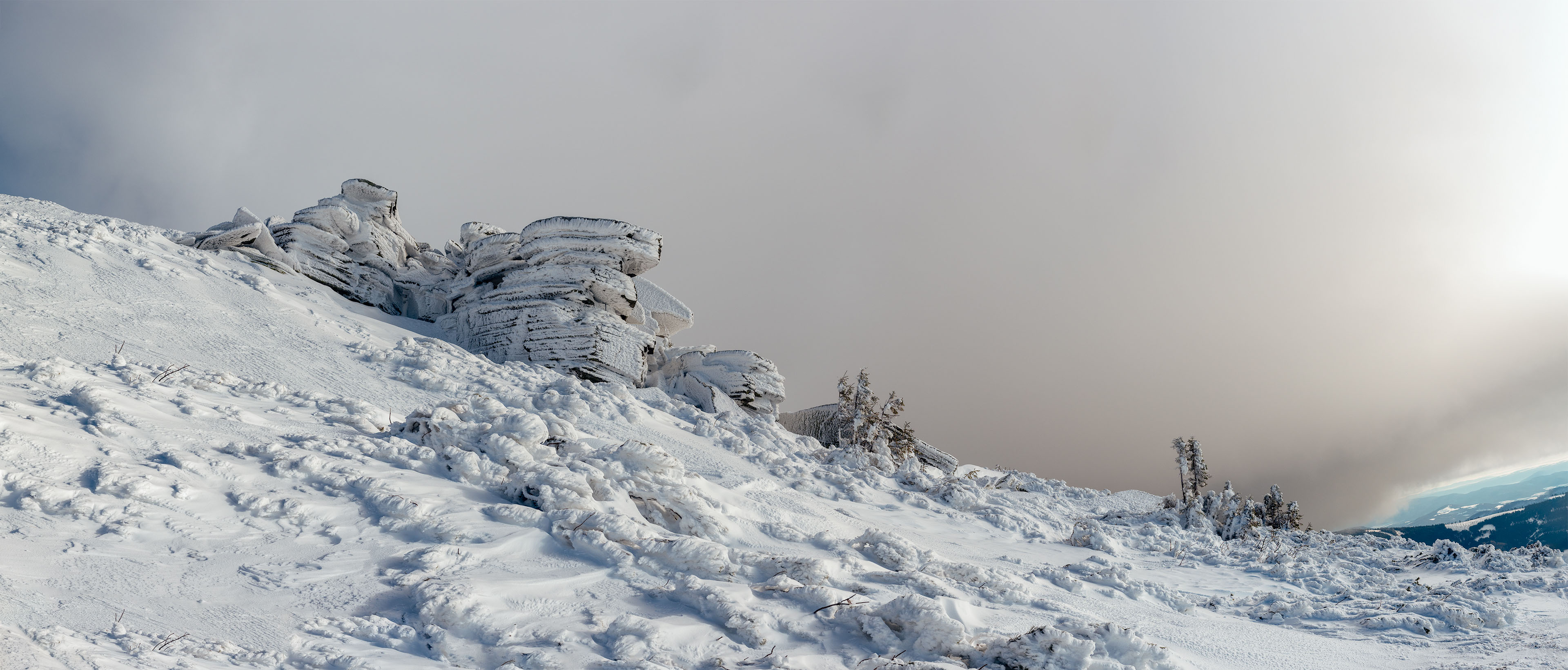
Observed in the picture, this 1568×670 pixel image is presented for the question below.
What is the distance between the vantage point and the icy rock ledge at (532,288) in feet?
68.3

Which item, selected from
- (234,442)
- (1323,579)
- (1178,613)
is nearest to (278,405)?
(234,442)

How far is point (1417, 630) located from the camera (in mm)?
8125

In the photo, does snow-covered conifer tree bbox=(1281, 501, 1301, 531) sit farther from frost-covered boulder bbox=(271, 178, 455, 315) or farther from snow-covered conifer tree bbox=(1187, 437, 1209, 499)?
frost-covered boulder bbox=(271, 178, 455, 315)

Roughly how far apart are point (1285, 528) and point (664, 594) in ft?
80.9

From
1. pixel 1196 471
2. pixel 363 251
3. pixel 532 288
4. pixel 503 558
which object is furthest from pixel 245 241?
pixel 1196 471

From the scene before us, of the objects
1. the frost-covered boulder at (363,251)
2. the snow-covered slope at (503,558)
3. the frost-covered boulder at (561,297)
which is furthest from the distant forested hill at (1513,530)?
the frost-covered boulder at (363,251)

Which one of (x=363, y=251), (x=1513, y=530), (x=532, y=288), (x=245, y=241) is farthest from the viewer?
(x=1513, y=530)

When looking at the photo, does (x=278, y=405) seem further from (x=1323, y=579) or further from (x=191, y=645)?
(x=1323, y=579)

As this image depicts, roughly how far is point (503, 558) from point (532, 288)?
1631 centimetres

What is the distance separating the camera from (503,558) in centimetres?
626

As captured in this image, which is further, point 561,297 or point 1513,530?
point 1513,530

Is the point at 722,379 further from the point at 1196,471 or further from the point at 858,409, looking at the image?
the point at 1196,471

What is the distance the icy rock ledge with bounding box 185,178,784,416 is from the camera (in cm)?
2083

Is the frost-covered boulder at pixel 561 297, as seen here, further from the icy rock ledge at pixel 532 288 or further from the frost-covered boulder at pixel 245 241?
the frost-covered boulder at pixel 245 241
